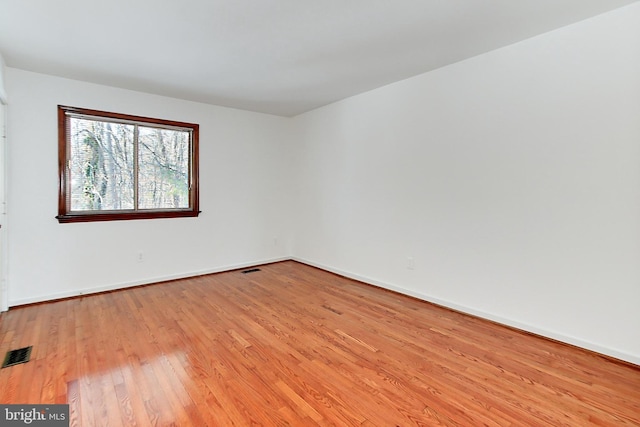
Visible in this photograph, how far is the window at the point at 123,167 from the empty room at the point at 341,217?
0.08 feet

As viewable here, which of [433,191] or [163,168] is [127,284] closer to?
[163,168]

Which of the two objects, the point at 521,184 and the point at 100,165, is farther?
the point at 100,165

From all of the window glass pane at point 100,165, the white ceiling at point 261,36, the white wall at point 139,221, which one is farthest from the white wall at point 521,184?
the window glass pane at point 100,165

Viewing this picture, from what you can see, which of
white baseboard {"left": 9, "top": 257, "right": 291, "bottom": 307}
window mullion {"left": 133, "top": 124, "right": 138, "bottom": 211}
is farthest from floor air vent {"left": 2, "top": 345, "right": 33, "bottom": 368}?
window mullion {"left": 133, "top": 124, "right": 138, "bottom": 211}

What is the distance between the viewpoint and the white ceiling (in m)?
2.12

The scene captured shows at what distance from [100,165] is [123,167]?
0.24 m

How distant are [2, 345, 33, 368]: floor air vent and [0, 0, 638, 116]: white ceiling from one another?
94.2 inches

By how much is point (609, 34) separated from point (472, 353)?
2.47 meters

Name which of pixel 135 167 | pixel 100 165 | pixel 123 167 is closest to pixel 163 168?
pixel 135 167
